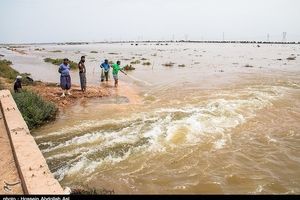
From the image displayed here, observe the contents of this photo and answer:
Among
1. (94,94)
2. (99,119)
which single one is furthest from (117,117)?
(94,94)

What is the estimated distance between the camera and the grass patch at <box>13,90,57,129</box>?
30.4 ft

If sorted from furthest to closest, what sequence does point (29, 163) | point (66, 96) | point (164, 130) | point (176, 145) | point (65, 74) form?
point (66, 96)
point (65, 74)
point (164, 130)
point (176, 145)
point (29, 163)

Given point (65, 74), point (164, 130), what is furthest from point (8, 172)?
point (65, 74)

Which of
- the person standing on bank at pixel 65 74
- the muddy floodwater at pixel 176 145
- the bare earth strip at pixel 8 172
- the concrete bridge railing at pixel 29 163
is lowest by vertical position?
Result: the muddy floodwater at pixel 176 145

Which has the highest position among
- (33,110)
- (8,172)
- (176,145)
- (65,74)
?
(65,74)

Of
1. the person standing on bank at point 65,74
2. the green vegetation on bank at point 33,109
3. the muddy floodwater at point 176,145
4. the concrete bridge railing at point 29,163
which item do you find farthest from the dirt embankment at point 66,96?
the concrete bridge railing at point 29,163

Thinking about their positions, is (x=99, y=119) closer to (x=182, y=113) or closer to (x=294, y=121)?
(x=182, y=113)

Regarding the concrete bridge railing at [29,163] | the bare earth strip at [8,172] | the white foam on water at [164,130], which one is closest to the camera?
the concrete bridge railing at [29,163]

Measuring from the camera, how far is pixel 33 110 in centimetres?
940

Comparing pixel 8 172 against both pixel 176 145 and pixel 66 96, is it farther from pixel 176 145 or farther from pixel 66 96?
pixel 66 96

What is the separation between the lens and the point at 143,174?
658 centimetres

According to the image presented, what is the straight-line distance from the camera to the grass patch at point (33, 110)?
9258mm

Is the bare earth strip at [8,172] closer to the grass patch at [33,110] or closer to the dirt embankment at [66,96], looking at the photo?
the grass patch at [33,110]

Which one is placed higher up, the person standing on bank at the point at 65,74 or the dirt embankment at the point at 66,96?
the person standing on bank at the point at 65,74
